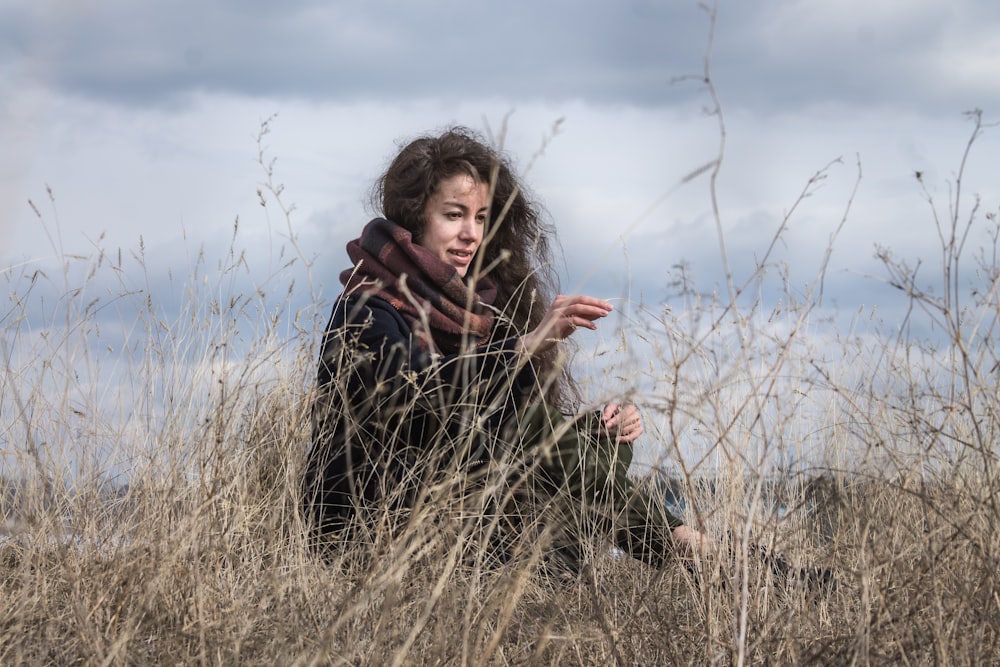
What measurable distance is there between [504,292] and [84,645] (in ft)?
6.98

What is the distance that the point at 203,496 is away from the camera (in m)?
2.36

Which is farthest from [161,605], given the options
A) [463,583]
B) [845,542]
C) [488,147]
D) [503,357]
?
[488,147]

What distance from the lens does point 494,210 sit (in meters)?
3.72

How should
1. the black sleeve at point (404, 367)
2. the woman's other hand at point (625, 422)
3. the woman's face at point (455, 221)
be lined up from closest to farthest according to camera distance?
1. the black sleeve at point (404, 367)
2. the woman's other hand at point (625, 422)
3. the woman's face at point (455, 221)

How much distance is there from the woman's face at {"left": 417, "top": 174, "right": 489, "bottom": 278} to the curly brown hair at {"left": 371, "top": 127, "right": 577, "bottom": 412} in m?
0.03

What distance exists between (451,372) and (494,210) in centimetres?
112

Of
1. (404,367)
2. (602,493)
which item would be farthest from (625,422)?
(404,367)

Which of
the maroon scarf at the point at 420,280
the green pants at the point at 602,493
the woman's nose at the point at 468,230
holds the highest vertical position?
the woman's nose at the point at 468,230

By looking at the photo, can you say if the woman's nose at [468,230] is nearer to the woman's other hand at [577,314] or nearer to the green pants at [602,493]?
the green pants at [602,493]

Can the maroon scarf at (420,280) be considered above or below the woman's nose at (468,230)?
below

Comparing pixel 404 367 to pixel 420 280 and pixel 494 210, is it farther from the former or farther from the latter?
pixel 494 210

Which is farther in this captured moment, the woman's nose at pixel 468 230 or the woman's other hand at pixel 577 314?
the woman's nose at pixel 468 230

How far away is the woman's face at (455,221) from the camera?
336 centimetres

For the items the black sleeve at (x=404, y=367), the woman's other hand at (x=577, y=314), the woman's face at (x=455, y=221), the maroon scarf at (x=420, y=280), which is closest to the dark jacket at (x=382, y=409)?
the black sleeve at (x=404, y=367)
